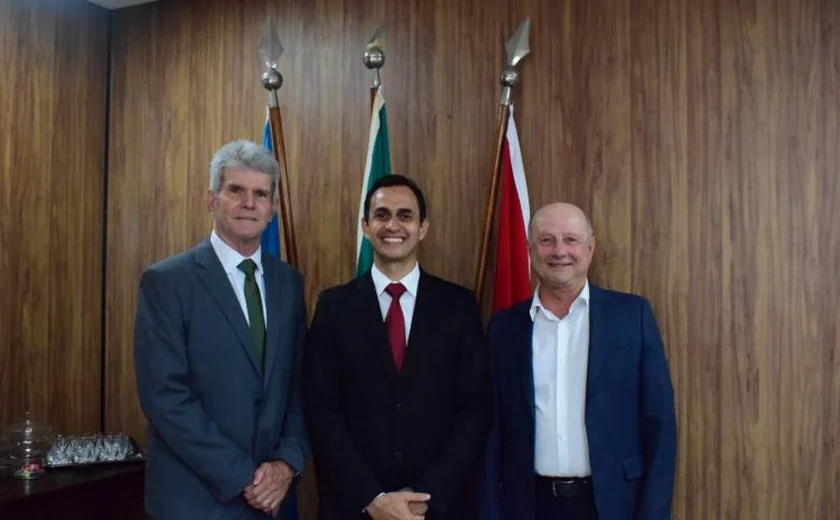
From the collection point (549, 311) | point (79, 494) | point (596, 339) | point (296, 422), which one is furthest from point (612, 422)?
point (79, 494)

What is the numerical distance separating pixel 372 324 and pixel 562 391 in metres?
0.60

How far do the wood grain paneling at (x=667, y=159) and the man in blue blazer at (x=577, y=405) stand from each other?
0.75 m

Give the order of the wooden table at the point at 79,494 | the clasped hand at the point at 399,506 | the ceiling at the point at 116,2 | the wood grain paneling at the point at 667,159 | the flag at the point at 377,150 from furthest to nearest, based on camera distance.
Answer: the ceiling at the point at 116,2 → the flag at the point at 377,150 → the wooden table at the point at 79,494 → the wood grain paneling at the point at 667,159 → the clasped hand at the point at 399,506

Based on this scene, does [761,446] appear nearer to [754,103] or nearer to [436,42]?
[754,103]

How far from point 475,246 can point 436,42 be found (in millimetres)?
920

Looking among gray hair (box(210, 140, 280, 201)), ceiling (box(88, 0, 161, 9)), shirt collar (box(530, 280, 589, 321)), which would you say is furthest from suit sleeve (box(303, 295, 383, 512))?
ceiling (box(88, 0, 161, 9))

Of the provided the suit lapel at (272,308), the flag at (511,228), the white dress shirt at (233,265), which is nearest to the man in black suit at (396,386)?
the suit lapel at (272,308)

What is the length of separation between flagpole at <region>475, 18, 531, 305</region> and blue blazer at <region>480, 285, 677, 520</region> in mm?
766

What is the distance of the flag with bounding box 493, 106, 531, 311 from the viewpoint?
3.04 metres

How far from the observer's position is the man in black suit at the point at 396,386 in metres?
2.20

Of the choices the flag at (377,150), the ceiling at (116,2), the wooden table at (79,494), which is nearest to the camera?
the wooden table at (79,494)

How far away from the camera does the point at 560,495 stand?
218 centimetres

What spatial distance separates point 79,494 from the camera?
3.17 meters

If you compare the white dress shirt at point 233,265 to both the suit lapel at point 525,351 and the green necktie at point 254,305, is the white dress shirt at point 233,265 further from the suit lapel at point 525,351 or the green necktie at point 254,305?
the suit lapel at point 525,351
